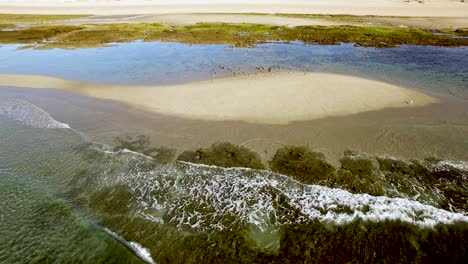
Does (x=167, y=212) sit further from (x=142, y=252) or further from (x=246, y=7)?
(x=246, y=7)

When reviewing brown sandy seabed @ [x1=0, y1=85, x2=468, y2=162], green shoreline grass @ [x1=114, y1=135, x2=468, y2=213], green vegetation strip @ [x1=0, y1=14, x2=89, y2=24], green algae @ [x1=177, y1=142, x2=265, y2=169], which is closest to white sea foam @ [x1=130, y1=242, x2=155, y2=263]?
green shoreline grass @ [x1=114, y1=135, x2=468, y2=213]

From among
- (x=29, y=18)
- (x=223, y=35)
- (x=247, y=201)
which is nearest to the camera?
(x=247, y=201)

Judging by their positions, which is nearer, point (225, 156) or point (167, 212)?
point (167, 212)

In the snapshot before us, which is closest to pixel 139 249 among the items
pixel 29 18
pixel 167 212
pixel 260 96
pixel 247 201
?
pixel 167 212

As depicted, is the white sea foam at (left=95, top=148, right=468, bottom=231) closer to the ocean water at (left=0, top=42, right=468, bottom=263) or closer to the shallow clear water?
the ocean water at (left=0, top=42, right=468, bottom=263)

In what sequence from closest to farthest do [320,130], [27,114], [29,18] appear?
[320,130], [27,114], [29,18]

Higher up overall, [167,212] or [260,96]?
[260,96]

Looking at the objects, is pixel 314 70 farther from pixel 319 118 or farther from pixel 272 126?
pixel 272 126

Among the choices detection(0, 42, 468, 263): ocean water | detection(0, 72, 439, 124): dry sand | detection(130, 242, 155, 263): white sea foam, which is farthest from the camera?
detection(0, 72, 439, 124): dry sand

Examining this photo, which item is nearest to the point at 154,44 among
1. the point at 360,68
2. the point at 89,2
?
the point at 360,68
